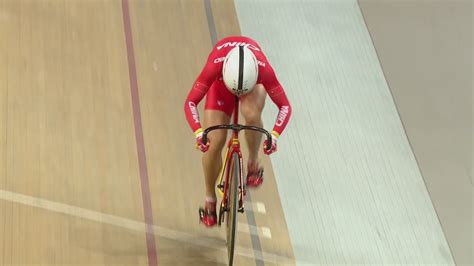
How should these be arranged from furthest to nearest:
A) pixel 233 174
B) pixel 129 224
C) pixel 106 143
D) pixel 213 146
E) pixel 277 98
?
pixel 106 143
pixel 129 224
pixel 213 146
pixel 277 98
pixel 233 174

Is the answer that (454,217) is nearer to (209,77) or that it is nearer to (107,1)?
(209,77)

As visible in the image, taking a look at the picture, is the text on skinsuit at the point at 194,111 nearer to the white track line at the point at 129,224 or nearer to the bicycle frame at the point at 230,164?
the bicycle frame at the point at 230,164

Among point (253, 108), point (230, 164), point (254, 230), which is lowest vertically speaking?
point (254, 230)

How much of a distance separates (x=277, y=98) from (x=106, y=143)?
141 cm

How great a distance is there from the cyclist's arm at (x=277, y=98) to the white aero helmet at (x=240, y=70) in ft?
0.53

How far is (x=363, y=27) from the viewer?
4.77 meters

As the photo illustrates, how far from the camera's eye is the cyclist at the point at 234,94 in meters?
2.45

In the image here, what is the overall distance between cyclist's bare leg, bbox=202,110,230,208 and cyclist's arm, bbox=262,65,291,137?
28 cm

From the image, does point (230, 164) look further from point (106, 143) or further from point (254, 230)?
point (106, 143)

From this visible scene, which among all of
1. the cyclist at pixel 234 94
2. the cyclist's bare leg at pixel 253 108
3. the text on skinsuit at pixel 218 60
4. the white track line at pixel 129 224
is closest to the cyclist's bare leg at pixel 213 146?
the cyclist at pixel 234 94

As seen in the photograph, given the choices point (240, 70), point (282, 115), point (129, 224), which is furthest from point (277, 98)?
point (129, 224)

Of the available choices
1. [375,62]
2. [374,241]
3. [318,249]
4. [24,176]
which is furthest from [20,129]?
[375,62]

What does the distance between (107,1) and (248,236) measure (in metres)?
2.48

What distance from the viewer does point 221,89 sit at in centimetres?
274
